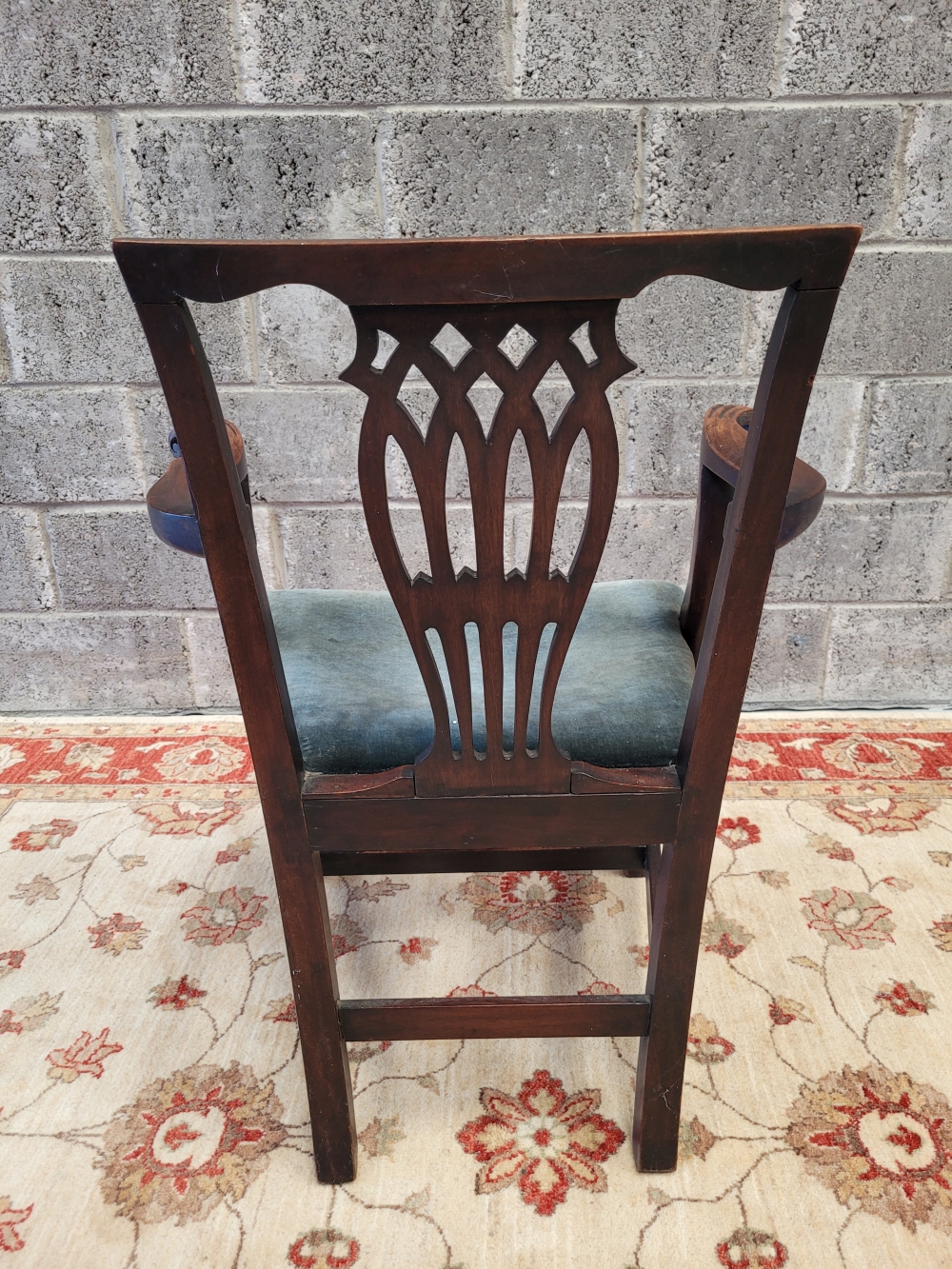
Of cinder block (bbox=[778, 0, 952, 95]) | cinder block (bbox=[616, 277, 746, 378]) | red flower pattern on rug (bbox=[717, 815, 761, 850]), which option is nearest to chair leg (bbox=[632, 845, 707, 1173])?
red flower pattern on rug (bbox=[717, 815, 761, 850])

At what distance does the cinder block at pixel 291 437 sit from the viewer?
1925mm

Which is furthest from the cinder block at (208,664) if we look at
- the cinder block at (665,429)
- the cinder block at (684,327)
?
the cinder block at (684,327)

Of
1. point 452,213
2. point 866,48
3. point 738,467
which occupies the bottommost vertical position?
point 738,467

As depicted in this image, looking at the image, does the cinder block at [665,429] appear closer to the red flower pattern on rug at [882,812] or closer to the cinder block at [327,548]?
the cinder block at [327,548]

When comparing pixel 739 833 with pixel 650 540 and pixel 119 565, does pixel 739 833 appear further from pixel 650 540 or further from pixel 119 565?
pixel 119 565

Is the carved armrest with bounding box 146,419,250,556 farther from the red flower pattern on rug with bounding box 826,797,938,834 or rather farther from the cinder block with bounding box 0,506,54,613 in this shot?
the red flower pattern on rug with bounding box 826,797,938,834

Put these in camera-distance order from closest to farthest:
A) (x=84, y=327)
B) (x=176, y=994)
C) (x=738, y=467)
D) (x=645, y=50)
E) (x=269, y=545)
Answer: (x=738, y=467)
(x=176, y=994)
(x=645, y=50)
(x=84, y=327)
(x=269, y=545)

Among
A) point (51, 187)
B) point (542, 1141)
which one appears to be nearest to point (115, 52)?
point (51, 187)

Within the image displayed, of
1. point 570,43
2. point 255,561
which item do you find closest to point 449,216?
point 570,43

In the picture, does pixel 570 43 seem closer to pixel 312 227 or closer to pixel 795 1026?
pixel 312 227

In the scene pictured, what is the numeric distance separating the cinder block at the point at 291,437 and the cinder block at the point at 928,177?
116 cm

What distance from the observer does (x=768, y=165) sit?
1753mm

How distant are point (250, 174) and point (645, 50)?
2.58 feet

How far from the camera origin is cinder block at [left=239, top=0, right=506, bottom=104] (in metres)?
1.67
